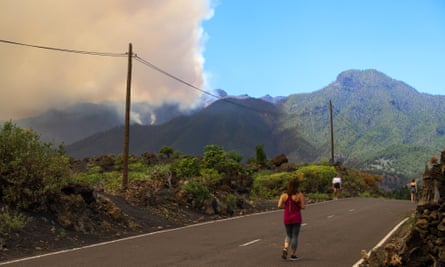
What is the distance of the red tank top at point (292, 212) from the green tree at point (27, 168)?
7.41 metres

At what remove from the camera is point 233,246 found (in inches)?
571

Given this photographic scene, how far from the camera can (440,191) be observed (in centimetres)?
1123

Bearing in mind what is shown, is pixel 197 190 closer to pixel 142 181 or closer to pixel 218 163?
pixel 142 181

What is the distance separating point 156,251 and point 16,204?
5.26 metres

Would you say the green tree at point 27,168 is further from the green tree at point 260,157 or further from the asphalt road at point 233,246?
the green tree at point 260,157

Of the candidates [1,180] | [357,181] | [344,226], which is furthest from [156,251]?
[357,181]

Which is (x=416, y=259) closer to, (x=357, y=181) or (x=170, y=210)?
(x=170, y=210)

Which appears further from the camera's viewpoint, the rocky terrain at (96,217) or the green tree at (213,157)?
the green tree at (213,157)

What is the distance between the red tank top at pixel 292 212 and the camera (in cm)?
1272

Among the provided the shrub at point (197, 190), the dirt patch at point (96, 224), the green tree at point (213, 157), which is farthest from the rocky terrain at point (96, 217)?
the green tree at point (213, 157)

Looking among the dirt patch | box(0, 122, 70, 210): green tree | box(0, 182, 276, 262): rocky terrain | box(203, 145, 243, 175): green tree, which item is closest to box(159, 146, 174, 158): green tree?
box(203, 145, 243, 175): green tree

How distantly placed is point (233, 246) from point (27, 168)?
6.73 m

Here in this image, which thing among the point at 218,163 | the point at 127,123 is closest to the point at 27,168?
the point at 127,123

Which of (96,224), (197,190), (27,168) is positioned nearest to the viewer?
(27,168)
